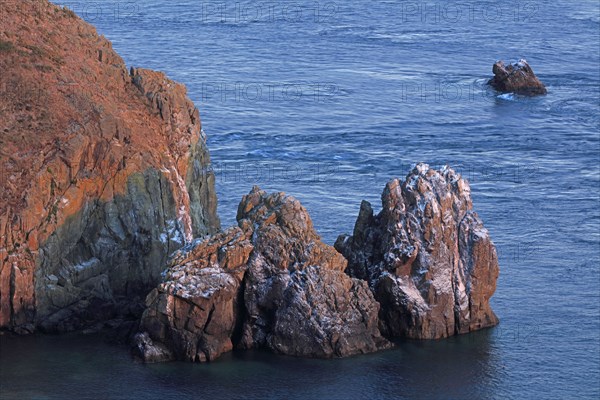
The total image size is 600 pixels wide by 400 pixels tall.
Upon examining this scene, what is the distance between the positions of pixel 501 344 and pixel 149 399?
2347 cm

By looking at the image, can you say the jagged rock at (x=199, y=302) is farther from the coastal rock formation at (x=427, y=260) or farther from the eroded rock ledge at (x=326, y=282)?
the coastal rock formation at (x=427, y=260)

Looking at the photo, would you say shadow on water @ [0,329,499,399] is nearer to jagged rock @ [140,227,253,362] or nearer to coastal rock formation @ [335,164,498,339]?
jagged rock @ [140,227,253,362]

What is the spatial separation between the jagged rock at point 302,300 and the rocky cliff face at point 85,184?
28.2 feet

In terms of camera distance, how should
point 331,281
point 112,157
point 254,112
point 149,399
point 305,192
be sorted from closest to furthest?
point 149,399, point 331,281, point 112,157, point 305,192, point 254,112

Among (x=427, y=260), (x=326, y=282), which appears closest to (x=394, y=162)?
(x=427, y=260)

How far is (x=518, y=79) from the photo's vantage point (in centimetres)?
16725

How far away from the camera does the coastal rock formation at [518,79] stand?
16700 centimetres

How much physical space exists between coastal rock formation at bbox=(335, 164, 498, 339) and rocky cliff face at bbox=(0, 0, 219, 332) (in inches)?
521

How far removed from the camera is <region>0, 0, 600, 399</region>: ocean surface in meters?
85.0

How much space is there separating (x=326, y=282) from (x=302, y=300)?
1.92 metres

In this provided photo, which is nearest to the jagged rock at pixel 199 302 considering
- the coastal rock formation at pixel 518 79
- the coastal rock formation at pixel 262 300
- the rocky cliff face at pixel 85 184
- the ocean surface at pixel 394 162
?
the coastal rock formation at pixel 262 300

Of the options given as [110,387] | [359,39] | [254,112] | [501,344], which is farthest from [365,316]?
[359,39]

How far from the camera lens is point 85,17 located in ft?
643

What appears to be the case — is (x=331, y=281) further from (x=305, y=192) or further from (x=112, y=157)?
(x=305, y=192)
